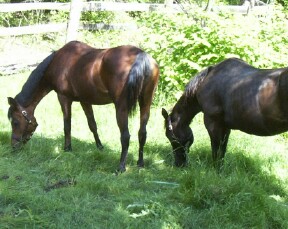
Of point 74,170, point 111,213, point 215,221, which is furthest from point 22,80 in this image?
point 215,221

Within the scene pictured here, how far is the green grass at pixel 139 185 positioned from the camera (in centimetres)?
378

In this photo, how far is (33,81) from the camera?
5953 millimetres

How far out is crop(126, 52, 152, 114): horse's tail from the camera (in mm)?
4844

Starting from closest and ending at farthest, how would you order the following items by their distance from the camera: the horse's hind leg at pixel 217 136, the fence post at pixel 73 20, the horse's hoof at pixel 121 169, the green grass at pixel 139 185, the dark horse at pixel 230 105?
the green grass at pixel 139 185, the dark horse at pixel 230 105, the horse's hind leg at pixel 217 136, the horse's hoof at pixel 121 169, the fence post at pixel 73 20

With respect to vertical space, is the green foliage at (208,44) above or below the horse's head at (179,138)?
above

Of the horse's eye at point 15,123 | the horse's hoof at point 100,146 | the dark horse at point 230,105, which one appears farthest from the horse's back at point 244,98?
the horse's eye at point 15,123

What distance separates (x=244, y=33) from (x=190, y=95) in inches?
106

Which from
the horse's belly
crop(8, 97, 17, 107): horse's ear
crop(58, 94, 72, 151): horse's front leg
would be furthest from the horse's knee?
crop(8, 97, 17, 107): horse's ear

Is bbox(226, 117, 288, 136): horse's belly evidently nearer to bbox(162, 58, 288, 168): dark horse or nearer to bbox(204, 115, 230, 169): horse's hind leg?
bbox(162, 58, 288, 168): dark horse

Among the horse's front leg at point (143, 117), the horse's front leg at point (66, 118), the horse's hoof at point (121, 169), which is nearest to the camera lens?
the horse's hoof at point (121, 169)

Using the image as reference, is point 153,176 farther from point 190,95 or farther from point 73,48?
point 73,48

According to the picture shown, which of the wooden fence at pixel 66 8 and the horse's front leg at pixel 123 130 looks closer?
the horse's front leg at pixel 123 130

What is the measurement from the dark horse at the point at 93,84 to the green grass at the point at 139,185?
1.12 ft

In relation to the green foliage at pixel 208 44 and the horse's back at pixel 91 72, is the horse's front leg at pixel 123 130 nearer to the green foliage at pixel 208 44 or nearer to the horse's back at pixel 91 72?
the horse's back at pixel 91 72
